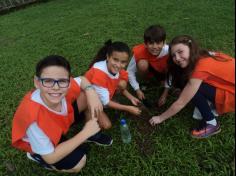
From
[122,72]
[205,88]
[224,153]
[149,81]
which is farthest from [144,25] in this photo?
[224,153]

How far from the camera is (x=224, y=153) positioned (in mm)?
2451

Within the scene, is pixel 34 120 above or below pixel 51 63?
below

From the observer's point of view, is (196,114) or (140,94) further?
(140,94)

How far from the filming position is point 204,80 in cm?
253

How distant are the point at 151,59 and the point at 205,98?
2.67ft

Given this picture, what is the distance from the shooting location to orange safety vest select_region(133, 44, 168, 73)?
3.20 meters

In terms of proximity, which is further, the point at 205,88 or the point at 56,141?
the point at 205,88

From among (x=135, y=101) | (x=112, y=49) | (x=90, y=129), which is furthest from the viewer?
(x=135, y=101)

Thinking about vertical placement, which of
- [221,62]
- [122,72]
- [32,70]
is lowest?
[32,70]

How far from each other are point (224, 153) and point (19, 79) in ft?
9.58

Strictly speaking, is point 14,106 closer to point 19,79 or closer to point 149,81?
point 19,79

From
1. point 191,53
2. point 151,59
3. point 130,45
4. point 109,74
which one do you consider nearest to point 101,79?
point 109,74

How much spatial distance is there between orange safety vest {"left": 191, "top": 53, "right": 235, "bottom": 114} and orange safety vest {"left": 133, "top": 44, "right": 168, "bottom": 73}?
736mm

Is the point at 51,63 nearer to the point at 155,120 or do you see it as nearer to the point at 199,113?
the point at 155,120
